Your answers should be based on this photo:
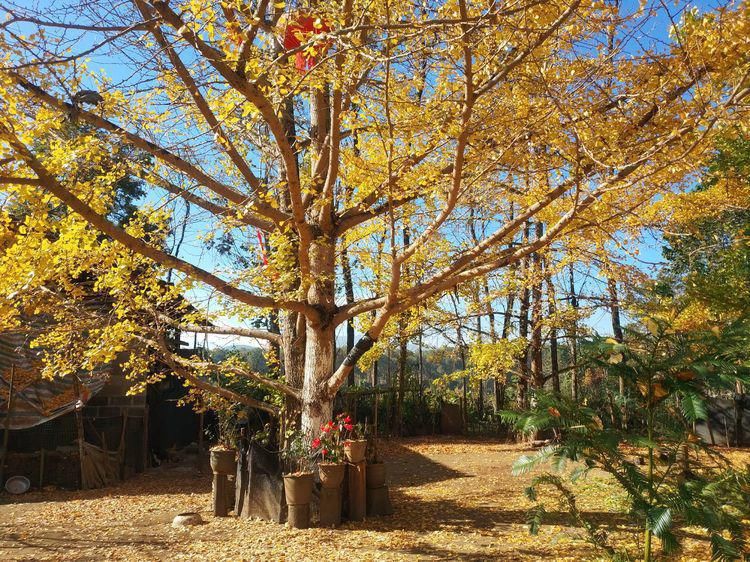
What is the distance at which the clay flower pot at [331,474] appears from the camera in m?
5.69

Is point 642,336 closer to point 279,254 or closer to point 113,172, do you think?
point 279,254

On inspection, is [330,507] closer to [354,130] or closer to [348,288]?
[354,130]

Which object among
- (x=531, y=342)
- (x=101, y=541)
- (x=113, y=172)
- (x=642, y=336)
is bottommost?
(x=101, y=541)

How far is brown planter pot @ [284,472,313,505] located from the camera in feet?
18.4

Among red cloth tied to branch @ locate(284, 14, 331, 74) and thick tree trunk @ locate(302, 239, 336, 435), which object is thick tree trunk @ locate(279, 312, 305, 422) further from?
red cloth tied to branch @ locate(284, 14, 331, 74)

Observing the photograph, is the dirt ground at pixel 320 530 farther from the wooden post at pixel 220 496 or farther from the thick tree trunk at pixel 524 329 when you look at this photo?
the thick tree trunk at pixel 524 329

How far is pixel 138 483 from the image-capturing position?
30.9ft

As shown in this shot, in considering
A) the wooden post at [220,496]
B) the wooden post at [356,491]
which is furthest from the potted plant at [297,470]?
the wooden post at [220,496]

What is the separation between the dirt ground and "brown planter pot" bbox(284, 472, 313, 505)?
0.31 metres

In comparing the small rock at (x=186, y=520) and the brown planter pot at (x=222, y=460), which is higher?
the brown planter pot at (x=222, y=460)

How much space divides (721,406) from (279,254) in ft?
44.6

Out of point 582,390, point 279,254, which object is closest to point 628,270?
point 279,254

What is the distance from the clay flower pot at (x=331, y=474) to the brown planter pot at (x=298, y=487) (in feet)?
0.42

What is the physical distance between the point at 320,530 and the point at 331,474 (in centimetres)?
54
